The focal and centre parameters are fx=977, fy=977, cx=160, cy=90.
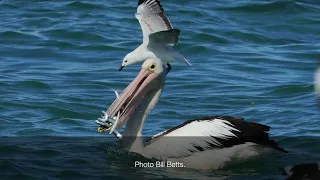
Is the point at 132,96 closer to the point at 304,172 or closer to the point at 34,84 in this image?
the point at 304,172

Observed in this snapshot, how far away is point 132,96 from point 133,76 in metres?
4.97

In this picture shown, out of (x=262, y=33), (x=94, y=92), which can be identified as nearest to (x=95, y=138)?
(x=94, y=92)

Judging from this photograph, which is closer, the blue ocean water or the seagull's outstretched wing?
the blue ocean water

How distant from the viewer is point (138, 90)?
959cm

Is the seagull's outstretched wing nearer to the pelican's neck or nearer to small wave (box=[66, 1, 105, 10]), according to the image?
the pelican's neck

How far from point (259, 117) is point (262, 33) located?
226 inches

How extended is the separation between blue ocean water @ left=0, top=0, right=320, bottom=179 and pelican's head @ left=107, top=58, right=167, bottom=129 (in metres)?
0.39

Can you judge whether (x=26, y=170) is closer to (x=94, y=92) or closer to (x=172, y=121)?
(x=172, y=121)

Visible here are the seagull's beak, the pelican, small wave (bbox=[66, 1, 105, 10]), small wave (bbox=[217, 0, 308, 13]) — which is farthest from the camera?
small wave (bbox=[66, 1, 105, 10])

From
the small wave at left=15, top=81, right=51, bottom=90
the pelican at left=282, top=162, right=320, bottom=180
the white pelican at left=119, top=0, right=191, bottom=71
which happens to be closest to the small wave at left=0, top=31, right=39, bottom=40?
the small wave at left=15, top=81, right=51, bottom=90

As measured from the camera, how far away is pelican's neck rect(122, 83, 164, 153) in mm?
9344

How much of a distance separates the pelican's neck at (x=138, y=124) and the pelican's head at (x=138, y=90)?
43 millimetres

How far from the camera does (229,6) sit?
1984cm

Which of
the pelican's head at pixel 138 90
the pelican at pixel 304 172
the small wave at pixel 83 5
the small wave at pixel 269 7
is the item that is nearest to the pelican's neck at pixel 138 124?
the pelican's head at pixel 138 90
